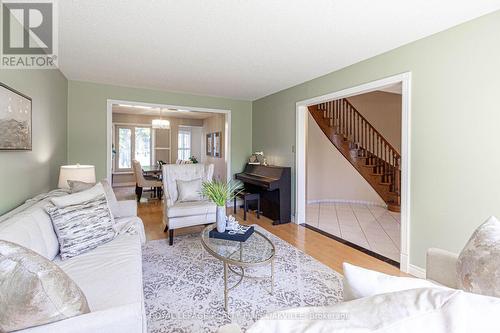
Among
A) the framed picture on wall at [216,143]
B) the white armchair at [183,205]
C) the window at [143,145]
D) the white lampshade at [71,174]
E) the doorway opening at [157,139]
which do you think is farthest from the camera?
the window at [143,145]

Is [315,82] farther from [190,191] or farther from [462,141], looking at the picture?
[190,191]

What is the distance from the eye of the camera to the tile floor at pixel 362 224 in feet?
11.2

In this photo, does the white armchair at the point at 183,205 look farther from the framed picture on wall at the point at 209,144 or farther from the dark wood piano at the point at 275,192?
the framed picture on wall at the point at 209,144

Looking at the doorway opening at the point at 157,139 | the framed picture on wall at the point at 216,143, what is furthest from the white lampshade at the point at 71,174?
the framed picture on wall at the point at 216,143

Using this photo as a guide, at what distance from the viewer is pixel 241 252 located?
2111 millimetres

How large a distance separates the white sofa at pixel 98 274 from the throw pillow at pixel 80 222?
5 centimetres

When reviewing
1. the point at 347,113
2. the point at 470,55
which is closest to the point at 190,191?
the point at 470,55

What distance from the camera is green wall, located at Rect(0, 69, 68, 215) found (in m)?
2.04

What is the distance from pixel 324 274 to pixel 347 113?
4.47m

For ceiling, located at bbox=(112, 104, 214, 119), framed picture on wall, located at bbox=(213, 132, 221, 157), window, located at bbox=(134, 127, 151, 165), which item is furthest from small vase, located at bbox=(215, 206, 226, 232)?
window, located at bbox=(134, 127, 151, 165)

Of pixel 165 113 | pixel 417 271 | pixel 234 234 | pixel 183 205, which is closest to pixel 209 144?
pixel 165 113

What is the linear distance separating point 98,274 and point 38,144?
2.02 meters

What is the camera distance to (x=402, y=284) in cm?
72

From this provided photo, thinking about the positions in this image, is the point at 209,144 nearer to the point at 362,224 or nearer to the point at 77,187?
the point at 362,224
